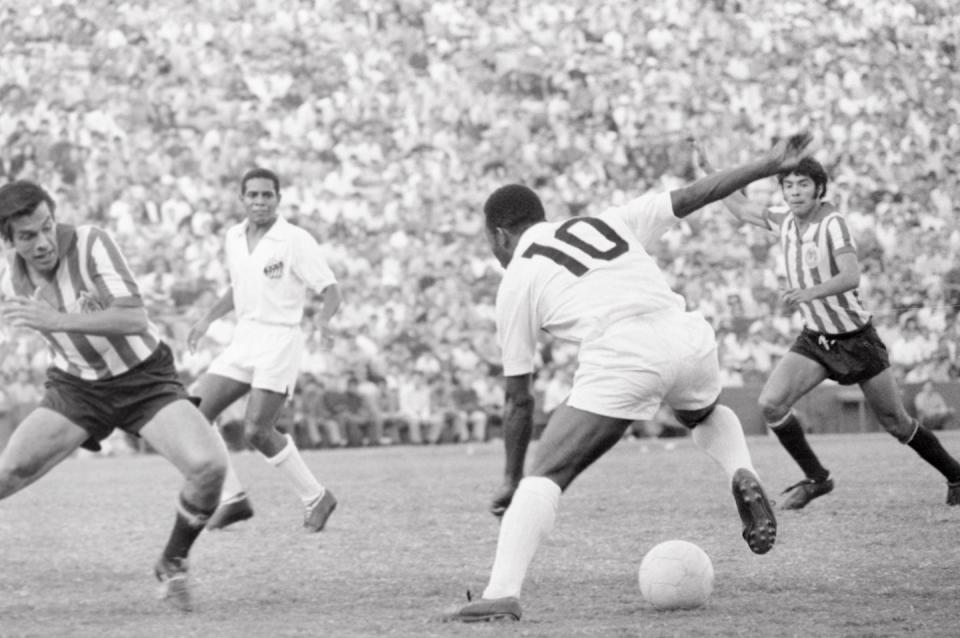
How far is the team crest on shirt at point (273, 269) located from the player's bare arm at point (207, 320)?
0.44 meters

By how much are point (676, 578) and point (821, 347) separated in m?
4.52

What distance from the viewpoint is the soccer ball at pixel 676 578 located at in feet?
Result: 22.9

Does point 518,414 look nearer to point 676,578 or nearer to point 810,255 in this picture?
point 676,578

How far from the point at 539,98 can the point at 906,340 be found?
13805 mm

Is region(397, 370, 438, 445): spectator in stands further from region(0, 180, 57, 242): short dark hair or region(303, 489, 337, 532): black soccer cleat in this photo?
region(0, 180, 57, 242): short dark hair

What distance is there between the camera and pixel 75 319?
7.01 m

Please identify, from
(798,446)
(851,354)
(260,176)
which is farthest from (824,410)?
(260,176)

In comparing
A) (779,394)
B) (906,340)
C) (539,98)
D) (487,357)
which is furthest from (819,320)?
(539,98)

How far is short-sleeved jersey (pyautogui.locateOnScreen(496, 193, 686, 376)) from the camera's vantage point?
22.5 ft

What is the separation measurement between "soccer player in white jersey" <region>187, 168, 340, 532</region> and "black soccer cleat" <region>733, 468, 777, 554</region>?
4.31m

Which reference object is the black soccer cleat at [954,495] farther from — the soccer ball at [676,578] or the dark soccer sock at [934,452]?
the soccer ball at [676,578]

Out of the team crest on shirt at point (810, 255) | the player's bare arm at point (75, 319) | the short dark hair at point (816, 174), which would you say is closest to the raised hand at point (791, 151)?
the player's bare arm at point (75, 319)

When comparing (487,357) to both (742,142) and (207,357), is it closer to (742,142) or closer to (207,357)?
(207,357)

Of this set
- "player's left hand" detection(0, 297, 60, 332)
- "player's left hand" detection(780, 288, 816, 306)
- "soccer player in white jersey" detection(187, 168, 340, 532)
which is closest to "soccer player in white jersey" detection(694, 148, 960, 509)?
"player's left hand" detection(780, 288, 816, 306)
